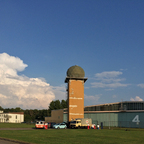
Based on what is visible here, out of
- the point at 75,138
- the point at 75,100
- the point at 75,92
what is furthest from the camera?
the point at 75,92

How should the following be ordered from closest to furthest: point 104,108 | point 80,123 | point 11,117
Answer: point 80,123 < point 104,108 < point 11,117

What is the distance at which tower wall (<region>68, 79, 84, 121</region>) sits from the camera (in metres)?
71.5

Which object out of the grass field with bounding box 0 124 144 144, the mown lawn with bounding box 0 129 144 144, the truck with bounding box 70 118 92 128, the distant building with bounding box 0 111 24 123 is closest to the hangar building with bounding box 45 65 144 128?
the truck with bounding box 70 118 92 128

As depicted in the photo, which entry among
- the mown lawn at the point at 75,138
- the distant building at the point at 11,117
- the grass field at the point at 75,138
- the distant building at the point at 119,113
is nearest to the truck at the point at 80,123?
the distant building at the point at 119,113

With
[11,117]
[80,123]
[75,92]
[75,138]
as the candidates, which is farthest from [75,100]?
[11,117]

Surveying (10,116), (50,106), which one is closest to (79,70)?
(50,106)

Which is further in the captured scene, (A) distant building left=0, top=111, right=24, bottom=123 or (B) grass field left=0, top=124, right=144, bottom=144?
(A) distant building left=0, top=111, right=24, bottom=123

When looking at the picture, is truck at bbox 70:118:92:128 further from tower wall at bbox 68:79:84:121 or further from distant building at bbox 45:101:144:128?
tower wall at bbox 68:79:84:121

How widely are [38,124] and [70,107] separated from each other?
66.0 feet

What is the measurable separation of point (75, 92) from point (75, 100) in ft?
8.33

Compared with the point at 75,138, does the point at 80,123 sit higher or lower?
lower

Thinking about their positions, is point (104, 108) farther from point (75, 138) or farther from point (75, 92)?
point (75, 138)

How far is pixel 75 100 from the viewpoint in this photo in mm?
72000

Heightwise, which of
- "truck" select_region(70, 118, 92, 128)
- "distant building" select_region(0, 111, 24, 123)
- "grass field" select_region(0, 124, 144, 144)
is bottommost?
"distant building" select_region(0, 111, 24, 123)
